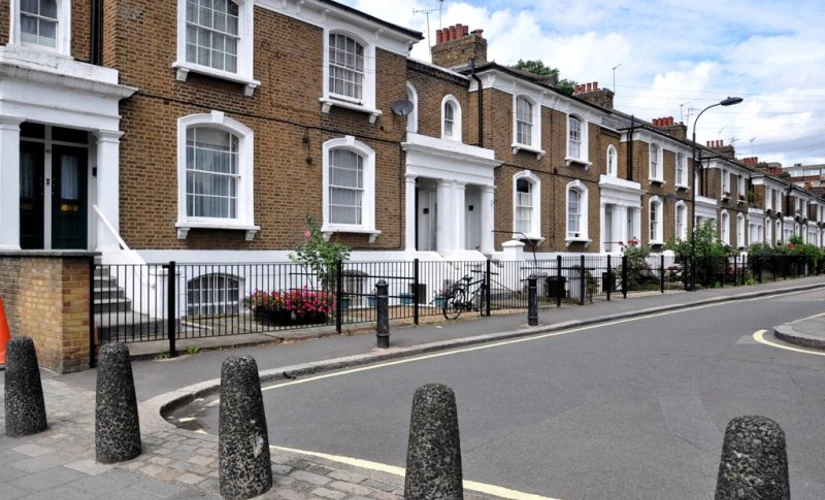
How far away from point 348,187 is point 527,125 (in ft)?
30.3

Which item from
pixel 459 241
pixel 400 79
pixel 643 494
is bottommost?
pixel 643 494

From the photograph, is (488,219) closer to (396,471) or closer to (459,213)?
(459,213)

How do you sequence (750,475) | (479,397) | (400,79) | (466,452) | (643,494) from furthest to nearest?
1. (400,79)
2. (479,397)
3. (466,452)
4. (643,494)
5. (750,475)

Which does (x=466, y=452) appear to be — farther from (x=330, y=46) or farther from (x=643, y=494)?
(x=330, y=46)

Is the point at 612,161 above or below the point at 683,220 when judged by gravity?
above

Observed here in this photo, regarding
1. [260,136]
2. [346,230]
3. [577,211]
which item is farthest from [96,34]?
[577,211]

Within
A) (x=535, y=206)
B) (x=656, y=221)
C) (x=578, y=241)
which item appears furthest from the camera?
(x=656, y=221)

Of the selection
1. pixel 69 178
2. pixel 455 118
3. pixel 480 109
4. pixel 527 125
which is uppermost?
pixel 480 109

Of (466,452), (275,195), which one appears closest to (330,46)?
(275,195)

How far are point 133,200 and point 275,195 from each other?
10.6 feet

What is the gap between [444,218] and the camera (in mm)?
19047

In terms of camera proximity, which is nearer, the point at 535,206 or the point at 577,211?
the point at 535,206

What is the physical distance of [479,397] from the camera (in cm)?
679

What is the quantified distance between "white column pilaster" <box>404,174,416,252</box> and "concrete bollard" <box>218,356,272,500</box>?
13682mm
